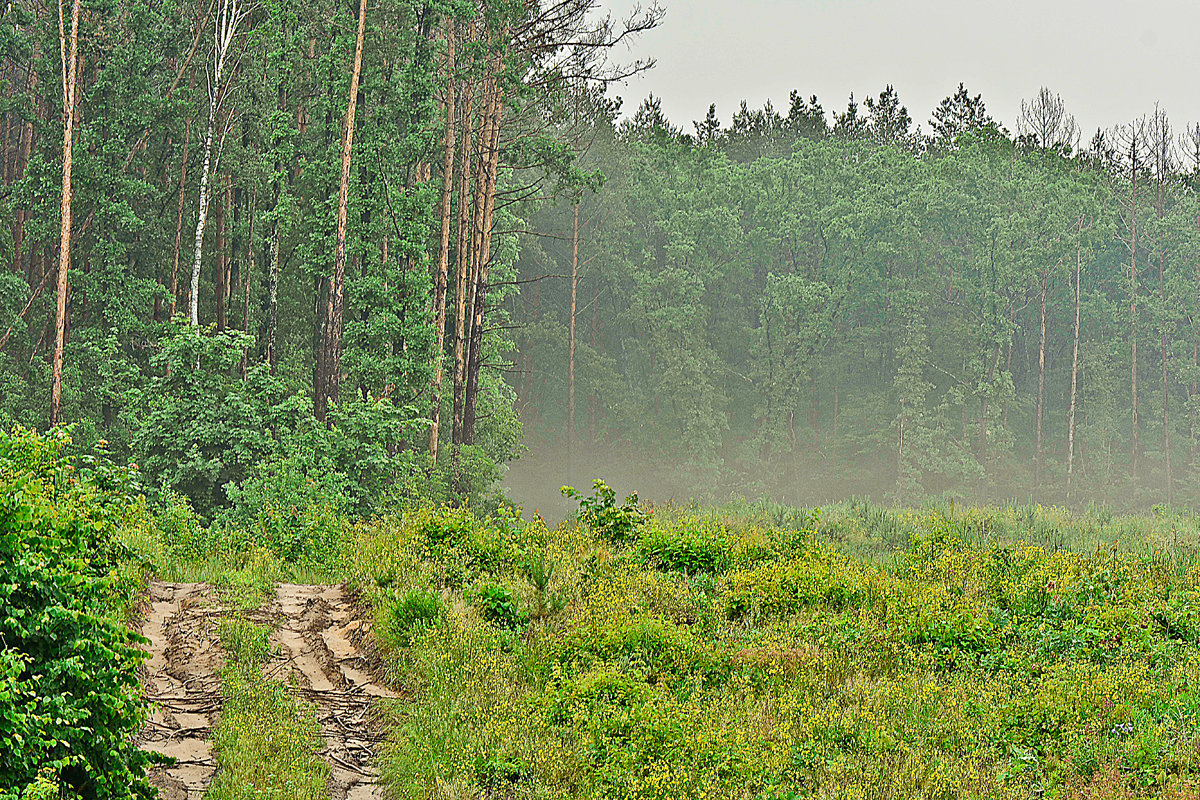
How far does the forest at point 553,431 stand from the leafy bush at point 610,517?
0.16ft

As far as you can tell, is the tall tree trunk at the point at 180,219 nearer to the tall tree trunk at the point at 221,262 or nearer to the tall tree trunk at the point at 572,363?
the tall tree trunk at the point at 221,262

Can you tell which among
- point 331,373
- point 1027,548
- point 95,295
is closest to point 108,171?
point 95,295

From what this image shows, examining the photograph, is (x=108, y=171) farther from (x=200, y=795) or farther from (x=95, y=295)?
(x=200, y=795)

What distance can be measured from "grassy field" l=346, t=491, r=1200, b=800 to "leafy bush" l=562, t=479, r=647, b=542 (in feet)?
0.11

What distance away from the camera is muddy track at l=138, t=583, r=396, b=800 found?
638cm

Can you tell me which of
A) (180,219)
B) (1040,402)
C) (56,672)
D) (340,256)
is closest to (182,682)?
(56,672)

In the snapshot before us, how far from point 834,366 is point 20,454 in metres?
50.6

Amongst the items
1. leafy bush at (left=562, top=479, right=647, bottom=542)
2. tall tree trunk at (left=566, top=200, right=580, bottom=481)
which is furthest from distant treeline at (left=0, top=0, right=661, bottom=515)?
tall tree trunk at (left=566, top=200, right=580, bottom=481)

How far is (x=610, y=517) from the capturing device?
12.8m

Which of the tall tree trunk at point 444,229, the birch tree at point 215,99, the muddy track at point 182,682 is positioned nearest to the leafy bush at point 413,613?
the muddy track at point 182,682

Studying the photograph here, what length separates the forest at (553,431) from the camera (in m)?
6.68

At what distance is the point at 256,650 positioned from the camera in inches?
319

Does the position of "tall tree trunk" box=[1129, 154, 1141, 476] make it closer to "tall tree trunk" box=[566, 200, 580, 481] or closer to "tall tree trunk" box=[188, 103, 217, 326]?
"tall tree trunk" box=[566, 200, 580, 481]

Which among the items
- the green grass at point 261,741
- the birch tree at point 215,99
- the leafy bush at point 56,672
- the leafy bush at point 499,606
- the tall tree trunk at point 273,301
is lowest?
the green grass at point 261,741
